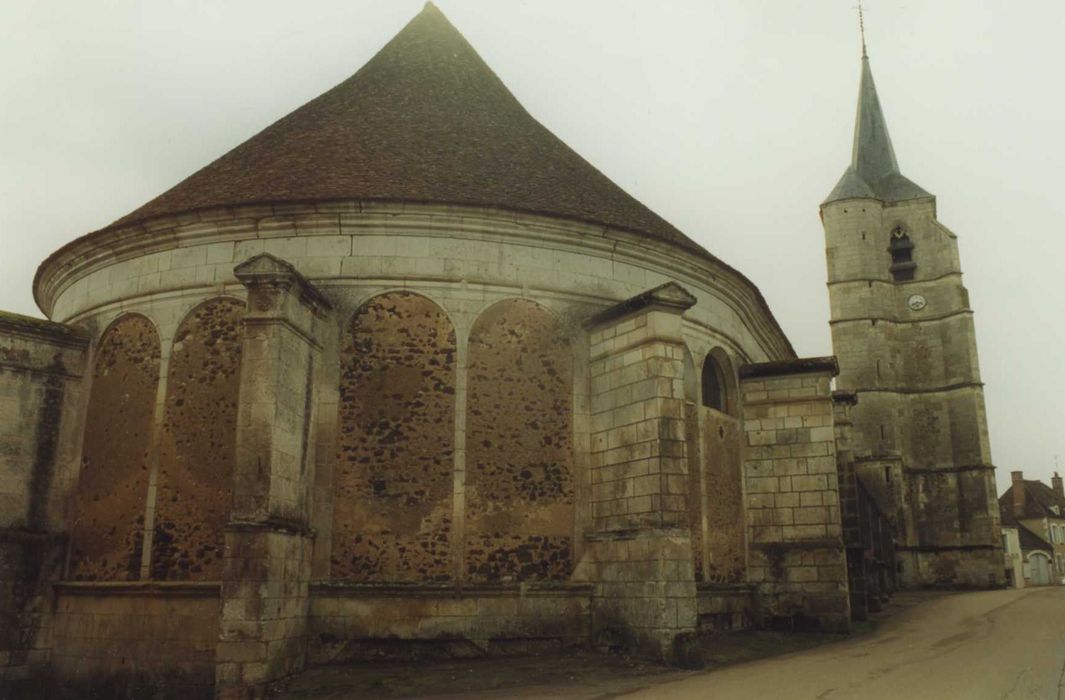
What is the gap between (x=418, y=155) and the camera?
13477 millimetres

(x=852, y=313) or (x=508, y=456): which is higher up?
(x=852, y=313)

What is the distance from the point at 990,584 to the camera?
128ft

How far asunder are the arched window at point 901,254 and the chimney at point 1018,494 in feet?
95.4

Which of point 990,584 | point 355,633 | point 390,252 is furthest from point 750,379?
point 990,584

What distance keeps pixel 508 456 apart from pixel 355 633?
2842 millimetres

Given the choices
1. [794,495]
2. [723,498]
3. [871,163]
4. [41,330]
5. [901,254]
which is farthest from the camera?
[871,163]

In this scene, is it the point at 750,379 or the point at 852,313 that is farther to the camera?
the point at 852,313

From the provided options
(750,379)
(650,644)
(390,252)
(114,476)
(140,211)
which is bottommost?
(650,644)

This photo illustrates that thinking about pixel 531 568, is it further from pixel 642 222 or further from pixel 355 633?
pixel 642 222

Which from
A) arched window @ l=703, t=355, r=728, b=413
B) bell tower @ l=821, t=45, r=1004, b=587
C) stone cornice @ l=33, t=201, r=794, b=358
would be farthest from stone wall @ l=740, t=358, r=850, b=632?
bell tower @ l=821, t=45, r=1004, b=587

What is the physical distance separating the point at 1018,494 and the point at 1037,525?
2.61 m

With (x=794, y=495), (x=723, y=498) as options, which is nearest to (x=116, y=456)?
(x=723, y=498)

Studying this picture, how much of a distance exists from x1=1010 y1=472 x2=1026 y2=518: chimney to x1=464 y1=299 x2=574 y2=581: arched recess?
2485 inches

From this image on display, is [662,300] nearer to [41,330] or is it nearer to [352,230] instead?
[352,230]
